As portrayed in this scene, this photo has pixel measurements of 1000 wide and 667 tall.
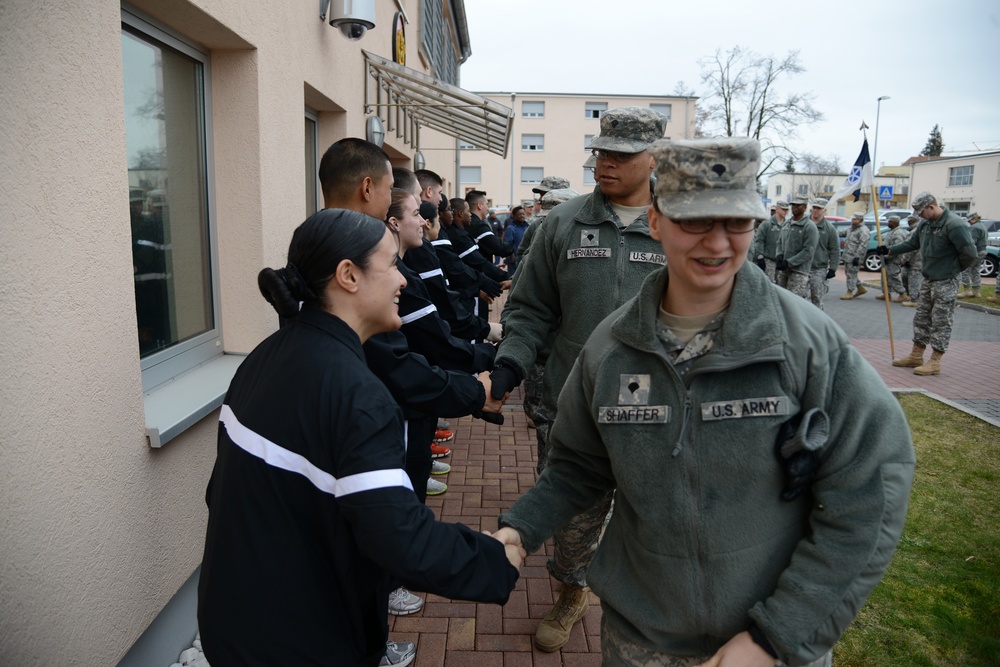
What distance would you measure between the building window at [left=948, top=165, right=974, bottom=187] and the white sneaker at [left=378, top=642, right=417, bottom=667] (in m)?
61.6

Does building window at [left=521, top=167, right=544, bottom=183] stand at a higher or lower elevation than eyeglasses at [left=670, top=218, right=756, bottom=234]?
higher

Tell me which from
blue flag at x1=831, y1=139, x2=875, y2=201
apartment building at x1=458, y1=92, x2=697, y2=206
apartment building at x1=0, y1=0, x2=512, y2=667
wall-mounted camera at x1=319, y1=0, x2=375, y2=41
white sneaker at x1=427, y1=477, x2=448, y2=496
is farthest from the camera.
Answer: apartment building at x1=458, y1=92, x2=697, y2=206

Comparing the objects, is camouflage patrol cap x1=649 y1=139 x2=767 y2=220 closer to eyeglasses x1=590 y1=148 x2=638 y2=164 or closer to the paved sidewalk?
eyeglasses x1=590 y1=148 x2=638 y2=164

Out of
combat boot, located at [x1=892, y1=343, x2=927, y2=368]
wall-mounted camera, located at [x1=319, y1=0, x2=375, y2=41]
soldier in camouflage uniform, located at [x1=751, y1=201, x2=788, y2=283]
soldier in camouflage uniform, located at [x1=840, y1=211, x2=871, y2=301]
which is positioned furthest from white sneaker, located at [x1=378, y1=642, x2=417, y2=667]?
soldier in camouflage uniform, located at [x1=840, y1=211, x2=871, y2=301]

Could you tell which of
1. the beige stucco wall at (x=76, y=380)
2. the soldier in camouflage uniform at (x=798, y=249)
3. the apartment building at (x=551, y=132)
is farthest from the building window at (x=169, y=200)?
the apartment building at (x=551, y=132)

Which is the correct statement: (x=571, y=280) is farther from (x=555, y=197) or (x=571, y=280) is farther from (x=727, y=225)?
(x=555, y=197)

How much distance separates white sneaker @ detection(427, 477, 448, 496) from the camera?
5.24 m

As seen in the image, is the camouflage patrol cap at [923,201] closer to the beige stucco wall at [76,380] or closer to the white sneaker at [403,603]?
the white sneaker at [403,603]

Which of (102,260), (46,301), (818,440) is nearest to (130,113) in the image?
(102,260)

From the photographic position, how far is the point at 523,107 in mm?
A: 52406

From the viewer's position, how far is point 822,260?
13.2m

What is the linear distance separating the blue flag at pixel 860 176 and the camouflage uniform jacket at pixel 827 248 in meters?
1.45

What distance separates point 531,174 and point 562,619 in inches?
1943

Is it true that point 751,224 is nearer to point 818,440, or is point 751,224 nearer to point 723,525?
point 818,440
